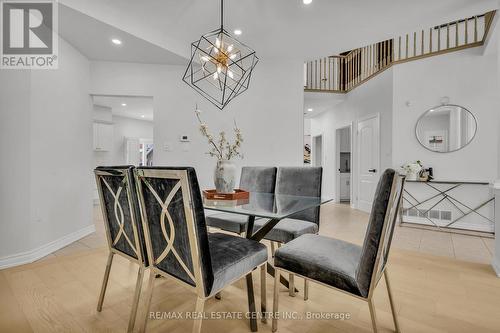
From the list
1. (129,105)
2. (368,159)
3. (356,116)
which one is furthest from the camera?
(129,105)

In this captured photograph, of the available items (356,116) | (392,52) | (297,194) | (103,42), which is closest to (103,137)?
(103,42)

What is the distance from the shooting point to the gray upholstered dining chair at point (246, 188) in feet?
7.38

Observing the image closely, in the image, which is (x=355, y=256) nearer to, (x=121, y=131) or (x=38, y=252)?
(x=38, y=252)

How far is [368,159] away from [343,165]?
6.26 feet

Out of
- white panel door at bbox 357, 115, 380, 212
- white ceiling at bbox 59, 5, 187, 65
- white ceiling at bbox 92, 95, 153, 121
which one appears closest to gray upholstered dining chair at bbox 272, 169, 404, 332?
white ceiling at bbox 59, 5, 187, 65

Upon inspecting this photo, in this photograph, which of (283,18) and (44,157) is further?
(283,18)

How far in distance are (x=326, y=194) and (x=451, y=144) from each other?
328cm

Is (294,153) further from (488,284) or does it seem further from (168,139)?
(488,284)

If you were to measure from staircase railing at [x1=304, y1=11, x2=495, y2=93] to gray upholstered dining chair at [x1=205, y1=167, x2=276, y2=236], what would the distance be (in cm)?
308

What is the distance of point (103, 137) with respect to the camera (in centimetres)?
602

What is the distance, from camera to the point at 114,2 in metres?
2.51

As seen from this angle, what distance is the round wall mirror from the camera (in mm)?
3727

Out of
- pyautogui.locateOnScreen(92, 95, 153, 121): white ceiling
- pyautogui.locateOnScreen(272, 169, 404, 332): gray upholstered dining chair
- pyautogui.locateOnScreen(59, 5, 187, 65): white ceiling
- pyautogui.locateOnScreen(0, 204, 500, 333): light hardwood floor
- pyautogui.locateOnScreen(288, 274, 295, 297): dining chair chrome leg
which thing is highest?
pyautogui.locateOnScreen(59, 5, 187, 65): white ceiling

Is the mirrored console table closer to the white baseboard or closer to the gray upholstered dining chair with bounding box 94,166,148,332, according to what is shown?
the gray upholstered dining chair with bounding box 94,166,148,332
